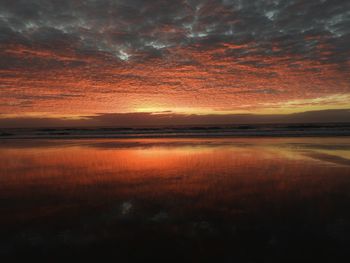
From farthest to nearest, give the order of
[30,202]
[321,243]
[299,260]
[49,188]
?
[49,188], [30,202], [321,243], [299,260]

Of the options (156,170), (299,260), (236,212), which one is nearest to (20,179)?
(156,170)

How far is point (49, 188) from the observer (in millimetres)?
9531

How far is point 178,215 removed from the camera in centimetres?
667

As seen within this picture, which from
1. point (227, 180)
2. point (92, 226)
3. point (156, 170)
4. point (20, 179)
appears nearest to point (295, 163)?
point (227, 180)

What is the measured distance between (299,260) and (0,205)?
7.39 metres

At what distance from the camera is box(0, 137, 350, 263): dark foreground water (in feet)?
16.0

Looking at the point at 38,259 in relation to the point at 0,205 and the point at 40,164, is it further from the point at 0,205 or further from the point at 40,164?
the point at 40,164

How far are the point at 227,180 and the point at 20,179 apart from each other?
8047 mm

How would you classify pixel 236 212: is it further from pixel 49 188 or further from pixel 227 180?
pixel 49 188

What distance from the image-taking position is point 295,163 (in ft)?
45.9

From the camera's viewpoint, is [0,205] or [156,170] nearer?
[0,205]

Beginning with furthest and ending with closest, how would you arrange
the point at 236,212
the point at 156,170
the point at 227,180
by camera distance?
the point at 156,170 → the point at 227,180 → the point at 236,212

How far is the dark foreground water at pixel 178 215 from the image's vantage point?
16.0ft

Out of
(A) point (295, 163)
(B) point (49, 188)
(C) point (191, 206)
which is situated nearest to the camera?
(C) point (191, 206)
